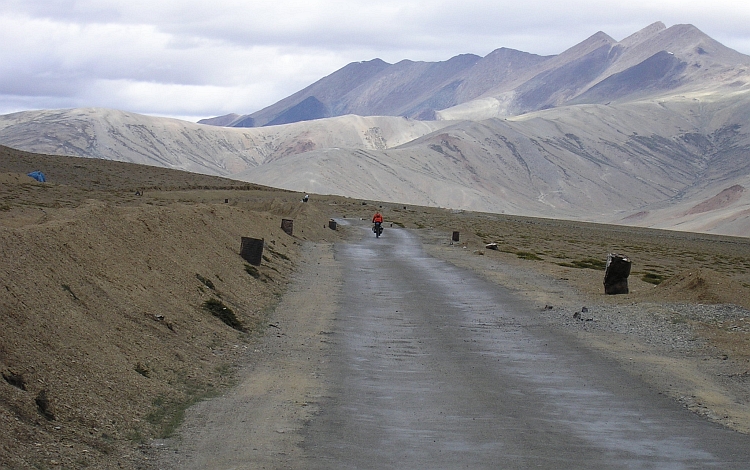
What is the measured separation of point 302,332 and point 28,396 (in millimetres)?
8214

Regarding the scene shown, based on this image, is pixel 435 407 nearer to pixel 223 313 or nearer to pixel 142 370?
pixel 142 370

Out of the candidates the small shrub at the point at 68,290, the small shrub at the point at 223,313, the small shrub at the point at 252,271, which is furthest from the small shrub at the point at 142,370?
the small shrub at the point at 252,271

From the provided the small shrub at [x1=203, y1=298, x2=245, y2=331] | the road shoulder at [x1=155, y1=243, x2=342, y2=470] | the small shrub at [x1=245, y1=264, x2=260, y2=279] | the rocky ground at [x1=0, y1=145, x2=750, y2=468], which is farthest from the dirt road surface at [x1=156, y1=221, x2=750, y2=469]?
the small shrub at [x1=245, y1=264, x2=260, y2=279]

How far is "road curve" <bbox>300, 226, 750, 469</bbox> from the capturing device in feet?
28.7

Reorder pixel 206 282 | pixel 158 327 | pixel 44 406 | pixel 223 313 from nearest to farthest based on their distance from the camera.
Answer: pixel 44 406 → pixel 158 327 → pixel 223 313 → pixel 206 282

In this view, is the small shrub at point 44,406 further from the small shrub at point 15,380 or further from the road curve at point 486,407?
the road curve at point 486,407

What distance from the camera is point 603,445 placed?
30.2 ft

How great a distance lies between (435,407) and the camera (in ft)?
35.4

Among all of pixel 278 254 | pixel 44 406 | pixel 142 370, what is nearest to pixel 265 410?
pixel 142 370

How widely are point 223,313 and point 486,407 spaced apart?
22.6 feet

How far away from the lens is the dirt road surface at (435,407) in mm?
8688

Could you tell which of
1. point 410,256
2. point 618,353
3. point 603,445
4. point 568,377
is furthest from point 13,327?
point 410,256

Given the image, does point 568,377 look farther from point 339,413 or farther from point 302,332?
point 302,332

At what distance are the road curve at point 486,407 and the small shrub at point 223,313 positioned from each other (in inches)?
68.2
